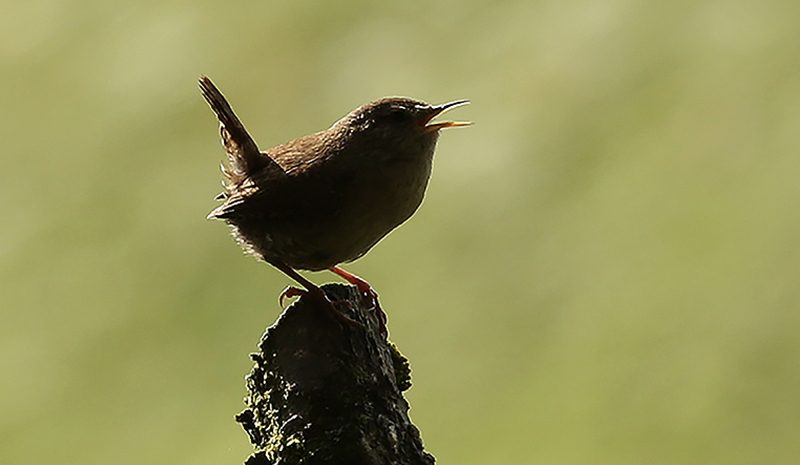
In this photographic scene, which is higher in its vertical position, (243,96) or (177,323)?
(243,96)

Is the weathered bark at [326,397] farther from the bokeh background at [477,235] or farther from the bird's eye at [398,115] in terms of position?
the bokeh background at [477,235]

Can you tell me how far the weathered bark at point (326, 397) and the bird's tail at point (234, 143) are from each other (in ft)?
3.93

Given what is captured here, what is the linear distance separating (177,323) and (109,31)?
7132mm

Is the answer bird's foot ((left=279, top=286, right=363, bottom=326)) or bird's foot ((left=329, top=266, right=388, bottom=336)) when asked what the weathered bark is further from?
bird's foot ((left=329, top=266, right=388, bottom=336))

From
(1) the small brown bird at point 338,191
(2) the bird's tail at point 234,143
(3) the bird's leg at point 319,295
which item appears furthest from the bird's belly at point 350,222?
(2) the bird's tail at point 234,143

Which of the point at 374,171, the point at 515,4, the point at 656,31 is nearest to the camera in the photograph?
the point at 374,171

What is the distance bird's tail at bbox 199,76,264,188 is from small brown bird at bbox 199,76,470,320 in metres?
0.04

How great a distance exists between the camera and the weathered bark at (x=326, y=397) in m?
2.82

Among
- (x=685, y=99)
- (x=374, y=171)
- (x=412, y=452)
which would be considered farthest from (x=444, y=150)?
(x=412, y=452)

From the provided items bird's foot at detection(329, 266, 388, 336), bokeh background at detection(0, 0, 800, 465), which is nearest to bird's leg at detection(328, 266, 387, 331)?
bird's foot at detection(329, 266, 388, 336)

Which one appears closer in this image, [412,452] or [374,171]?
[412,452]

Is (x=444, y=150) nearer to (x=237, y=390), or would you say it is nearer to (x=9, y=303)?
(x=237, y=390)

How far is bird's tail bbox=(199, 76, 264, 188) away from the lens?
4367 millimetres

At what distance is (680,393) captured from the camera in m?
10.7
